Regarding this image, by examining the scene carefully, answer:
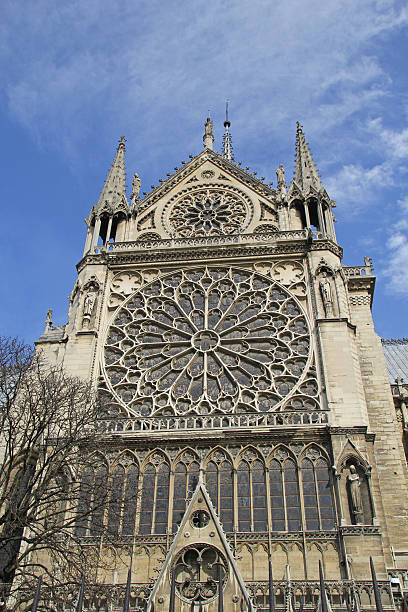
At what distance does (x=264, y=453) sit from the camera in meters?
17.6

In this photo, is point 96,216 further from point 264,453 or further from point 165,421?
point 264,453

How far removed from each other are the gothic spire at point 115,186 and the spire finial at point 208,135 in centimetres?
360

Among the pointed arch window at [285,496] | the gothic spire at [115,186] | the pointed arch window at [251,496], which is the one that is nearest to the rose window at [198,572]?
the pointed arch window at [251,496]

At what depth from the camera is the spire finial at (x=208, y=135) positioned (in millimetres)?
28875

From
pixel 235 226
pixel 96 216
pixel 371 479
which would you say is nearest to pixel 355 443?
pixel 371 479

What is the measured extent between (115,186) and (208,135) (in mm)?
5482

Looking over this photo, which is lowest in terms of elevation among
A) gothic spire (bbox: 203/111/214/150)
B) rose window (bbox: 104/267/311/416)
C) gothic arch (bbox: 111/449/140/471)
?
gothic arch (bbox: 111/449/140/471)

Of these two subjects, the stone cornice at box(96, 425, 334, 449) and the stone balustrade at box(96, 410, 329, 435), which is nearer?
Answer: the stone cornice at box(96, 425, 334, 449)

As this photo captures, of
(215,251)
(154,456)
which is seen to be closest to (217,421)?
(154,456)

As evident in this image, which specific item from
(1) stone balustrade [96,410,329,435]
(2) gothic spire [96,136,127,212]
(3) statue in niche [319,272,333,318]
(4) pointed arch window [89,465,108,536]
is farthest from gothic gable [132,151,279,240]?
(4) pointed arch window [89,465,108,536]

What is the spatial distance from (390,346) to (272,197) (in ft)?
34.1

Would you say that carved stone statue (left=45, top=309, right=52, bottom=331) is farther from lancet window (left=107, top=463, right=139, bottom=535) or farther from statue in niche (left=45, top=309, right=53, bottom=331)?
lancet window (left=107, top=463, right=139, bottom=535)

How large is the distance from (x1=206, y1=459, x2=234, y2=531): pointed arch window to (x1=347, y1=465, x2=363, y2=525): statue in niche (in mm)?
2962

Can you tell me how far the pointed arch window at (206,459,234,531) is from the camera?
54.7 ft
